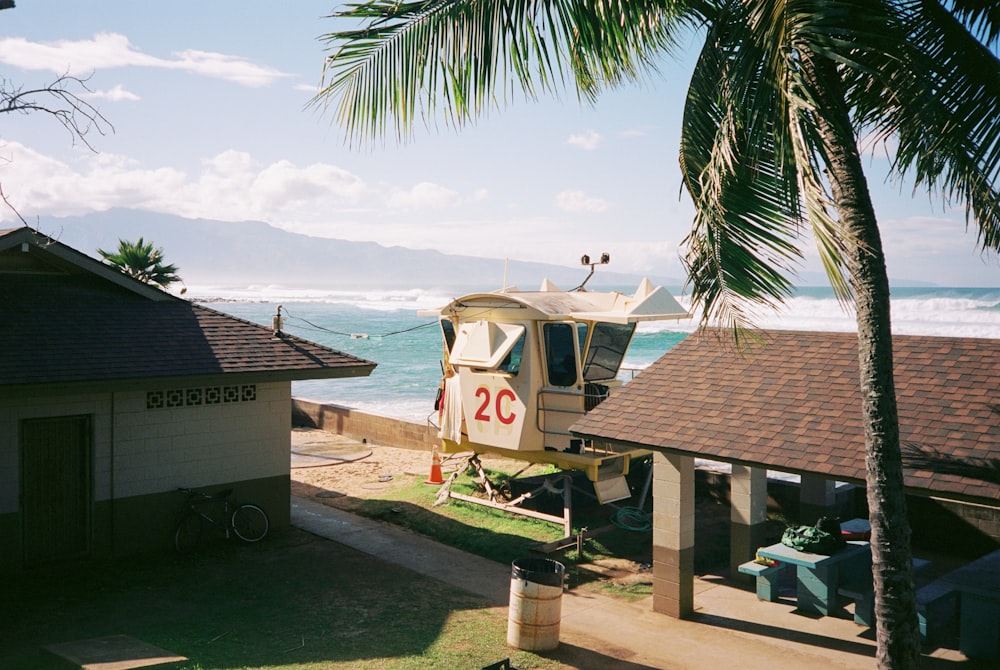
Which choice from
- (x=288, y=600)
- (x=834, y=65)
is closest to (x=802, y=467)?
(x=834, y=65)

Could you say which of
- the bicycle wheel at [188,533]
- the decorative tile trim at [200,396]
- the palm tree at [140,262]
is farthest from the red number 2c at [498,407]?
the palm tree at [140,262]

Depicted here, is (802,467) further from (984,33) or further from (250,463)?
(250,463)

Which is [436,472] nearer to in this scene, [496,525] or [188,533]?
[496,525]

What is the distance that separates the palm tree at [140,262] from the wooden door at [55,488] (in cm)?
1468

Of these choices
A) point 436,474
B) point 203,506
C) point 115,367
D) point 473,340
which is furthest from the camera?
point 436,474

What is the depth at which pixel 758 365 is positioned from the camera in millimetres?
11570

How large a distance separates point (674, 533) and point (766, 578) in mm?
1708

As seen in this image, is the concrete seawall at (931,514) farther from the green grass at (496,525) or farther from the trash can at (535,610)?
the trash can at (535,610)

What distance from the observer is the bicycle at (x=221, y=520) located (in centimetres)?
1312

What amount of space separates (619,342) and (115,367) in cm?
864

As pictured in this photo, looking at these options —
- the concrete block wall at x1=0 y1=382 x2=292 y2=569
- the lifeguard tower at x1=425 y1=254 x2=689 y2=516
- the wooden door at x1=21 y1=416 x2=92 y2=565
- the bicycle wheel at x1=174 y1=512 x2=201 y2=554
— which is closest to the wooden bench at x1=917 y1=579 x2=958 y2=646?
the lifeguard tower at x1=425 y1=254 x2=689 y2=516

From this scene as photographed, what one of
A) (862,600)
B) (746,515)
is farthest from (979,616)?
(746,515)

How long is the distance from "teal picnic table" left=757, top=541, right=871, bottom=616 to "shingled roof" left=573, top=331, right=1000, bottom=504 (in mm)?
2123

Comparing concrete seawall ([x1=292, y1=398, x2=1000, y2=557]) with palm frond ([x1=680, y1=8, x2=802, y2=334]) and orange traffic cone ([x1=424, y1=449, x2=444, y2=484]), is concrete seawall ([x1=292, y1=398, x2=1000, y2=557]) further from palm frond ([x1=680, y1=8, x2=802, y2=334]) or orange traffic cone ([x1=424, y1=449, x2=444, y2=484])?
palm frond ([x1=680, y1=8, x2=802, y2=334])
